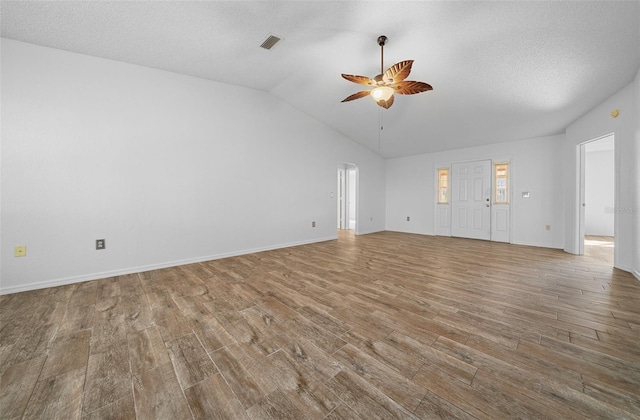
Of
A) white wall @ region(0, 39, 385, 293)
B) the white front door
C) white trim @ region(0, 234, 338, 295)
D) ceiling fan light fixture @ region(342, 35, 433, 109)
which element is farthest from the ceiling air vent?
the white front door

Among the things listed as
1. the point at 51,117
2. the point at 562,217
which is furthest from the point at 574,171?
the point at 51,117

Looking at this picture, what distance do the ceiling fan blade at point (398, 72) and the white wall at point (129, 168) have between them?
2.78 meters

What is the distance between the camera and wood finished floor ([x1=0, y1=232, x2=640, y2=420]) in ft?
3.82

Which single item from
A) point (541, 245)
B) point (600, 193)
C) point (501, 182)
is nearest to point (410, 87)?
point (501, 182)

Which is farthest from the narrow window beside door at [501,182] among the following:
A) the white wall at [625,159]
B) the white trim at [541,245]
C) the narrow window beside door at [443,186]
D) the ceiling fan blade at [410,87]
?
the ceiling fan blade at [410,87]

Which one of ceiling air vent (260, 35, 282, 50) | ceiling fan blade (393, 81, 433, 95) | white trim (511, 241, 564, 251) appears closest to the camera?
ceiling fan blade (393, 81, 433, 95)

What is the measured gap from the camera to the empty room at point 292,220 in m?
1.32

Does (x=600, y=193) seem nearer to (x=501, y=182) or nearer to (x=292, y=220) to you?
(x=501, y=182)

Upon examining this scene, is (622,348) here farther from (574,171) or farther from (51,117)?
(51,117)

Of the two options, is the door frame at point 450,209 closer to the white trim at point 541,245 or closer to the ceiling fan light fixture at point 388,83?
the white trim at point 541,245

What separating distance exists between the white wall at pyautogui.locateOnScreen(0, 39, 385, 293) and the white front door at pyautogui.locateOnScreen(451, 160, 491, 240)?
4.36 metres

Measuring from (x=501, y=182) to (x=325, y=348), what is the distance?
6.06 metres

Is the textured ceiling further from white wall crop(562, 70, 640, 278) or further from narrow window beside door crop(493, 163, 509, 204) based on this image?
narrow window beside door crop(493, 163, 509, 204)

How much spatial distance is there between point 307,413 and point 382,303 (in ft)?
4.42
